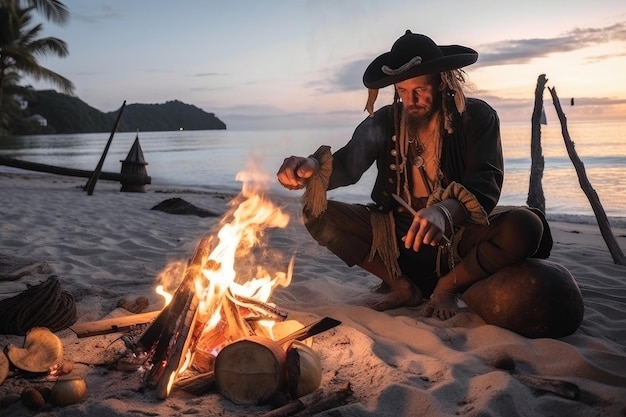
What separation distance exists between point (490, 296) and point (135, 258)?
3.41 metres

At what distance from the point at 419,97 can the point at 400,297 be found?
4.31 feet

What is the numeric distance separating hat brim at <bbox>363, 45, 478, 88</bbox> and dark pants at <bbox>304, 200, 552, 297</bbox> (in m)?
0.87

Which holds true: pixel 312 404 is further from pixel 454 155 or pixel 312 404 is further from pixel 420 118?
pixel 420 118

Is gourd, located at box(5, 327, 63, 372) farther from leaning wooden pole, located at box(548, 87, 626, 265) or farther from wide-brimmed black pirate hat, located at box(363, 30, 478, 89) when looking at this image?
leaning wooden pole, located at box(548, 87, 626, 265)

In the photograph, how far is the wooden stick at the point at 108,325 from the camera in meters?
2.97

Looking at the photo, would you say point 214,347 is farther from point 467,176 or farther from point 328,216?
point 467,176

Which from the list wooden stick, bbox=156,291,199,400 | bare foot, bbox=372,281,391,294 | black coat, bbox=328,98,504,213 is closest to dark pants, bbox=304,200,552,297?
black coat, bbox=328,98,504,213

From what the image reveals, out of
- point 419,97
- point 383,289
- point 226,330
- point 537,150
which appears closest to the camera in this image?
point 226,330

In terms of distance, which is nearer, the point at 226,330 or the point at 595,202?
the point at 226,330

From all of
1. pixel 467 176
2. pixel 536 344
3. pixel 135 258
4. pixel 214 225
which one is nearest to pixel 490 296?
pixel 536 344

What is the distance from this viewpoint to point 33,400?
227 centimetres

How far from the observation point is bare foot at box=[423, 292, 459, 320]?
11.2 ft

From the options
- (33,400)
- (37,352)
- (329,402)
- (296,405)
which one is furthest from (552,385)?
(37,352)

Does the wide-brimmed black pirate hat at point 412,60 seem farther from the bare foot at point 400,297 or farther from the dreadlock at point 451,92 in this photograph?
the bare foot at point 400,297
